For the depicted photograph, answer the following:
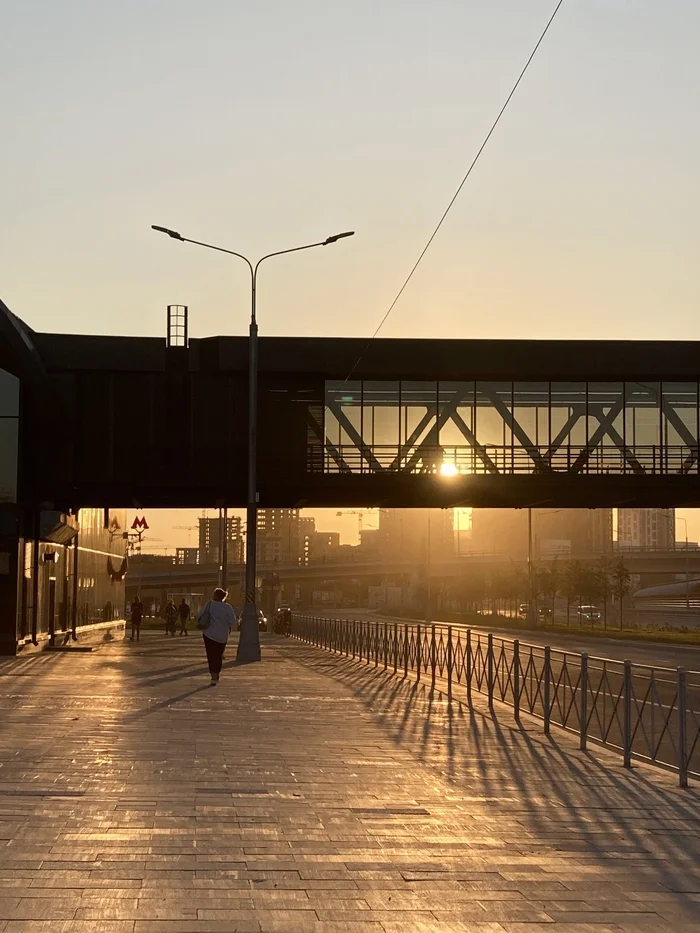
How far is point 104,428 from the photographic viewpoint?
123 feet

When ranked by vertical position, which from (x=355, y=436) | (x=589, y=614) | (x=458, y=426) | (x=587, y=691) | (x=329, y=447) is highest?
(x=458, y=426)

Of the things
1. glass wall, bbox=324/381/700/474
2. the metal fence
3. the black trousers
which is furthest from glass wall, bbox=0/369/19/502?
the metal fence

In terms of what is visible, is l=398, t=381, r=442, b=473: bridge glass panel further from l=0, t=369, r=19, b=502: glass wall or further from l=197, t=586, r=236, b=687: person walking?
l=197, t=586, r=236, b=687: person walking

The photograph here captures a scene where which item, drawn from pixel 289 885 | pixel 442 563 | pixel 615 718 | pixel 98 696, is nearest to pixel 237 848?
pixel 289 885

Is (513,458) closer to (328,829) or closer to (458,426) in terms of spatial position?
(458,426)

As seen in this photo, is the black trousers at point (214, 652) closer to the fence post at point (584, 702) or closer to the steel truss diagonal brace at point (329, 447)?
the fence post at point (584, 702)

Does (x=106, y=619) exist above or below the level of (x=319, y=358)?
below

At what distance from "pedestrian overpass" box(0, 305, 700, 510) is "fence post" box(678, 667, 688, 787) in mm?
25572

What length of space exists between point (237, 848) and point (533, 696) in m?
9.81

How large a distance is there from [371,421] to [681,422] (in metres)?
9.74

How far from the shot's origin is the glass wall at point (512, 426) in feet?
132

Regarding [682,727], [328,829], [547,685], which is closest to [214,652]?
[547,685]

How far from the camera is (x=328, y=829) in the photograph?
29.6ft

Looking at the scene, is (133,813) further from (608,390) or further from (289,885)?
(608,390)
